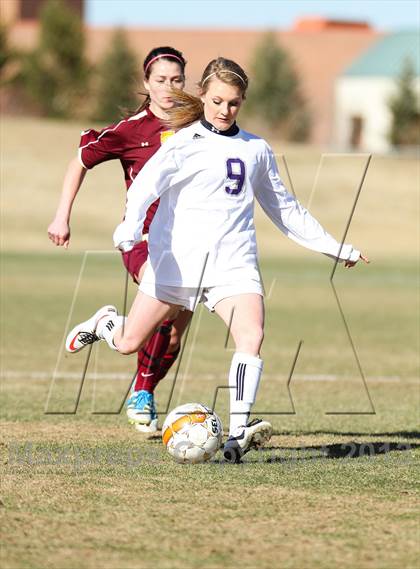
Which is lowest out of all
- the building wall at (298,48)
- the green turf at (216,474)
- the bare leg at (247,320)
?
the green turf at (216,474)

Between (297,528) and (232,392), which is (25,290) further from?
(297,528)

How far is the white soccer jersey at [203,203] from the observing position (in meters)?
6.60

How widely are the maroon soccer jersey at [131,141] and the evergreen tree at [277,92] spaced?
61.2 meters

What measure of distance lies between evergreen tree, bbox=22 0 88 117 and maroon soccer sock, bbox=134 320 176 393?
60662 millimetres

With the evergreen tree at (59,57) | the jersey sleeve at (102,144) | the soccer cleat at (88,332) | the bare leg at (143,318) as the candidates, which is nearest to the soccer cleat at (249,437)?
the bare leg at (143,318)

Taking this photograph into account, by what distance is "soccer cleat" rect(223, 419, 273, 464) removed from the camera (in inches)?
254

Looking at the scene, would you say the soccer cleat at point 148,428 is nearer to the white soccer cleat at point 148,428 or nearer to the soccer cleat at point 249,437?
the white soccer cleat at point 148,428

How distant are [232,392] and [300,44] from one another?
76.8m

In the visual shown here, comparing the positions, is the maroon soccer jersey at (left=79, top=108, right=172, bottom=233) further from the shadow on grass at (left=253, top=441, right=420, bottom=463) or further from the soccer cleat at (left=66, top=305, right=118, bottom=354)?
the shadow on grass at (left=253, top=441, right=420, bottom=463)

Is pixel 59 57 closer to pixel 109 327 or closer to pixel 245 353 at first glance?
pixel 109 327

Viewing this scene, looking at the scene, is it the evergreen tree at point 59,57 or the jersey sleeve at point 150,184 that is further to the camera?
the evergreen tree at point 59,57

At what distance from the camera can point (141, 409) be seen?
25.8 ft

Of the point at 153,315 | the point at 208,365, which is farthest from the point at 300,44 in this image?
the point at 153,315

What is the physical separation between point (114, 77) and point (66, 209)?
205ft
